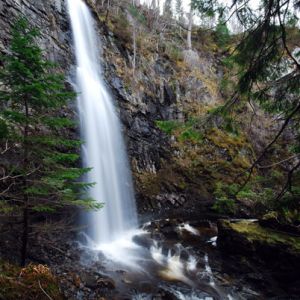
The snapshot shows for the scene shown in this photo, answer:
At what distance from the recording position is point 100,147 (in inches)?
551

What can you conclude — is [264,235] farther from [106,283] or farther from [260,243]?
[106,283]

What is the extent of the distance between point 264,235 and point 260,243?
374 millimetres

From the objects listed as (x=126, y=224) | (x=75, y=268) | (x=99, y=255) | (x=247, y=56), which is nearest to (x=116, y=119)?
(x=126, y=224)

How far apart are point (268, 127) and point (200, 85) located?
21.8 ft

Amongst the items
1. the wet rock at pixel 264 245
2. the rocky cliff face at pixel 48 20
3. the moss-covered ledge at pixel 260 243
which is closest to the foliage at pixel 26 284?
the wet rock at pixel 264 245

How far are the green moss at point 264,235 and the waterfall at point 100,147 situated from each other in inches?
194

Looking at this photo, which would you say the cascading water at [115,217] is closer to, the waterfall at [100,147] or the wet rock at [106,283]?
the waterfall at [100,147]

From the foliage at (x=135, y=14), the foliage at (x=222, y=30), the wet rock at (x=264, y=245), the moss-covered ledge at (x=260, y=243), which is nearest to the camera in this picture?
the foliage at (x=222, y=30)

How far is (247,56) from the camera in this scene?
4484 millimetres

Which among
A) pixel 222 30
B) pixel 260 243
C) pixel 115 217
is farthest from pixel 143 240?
pixel 222 30

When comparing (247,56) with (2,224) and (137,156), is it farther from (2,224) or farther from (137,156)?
(137,156)

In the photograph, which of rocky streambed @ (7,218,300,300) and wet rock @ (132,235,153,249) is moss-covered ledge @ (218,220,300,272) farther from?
wet rock @ (132,235,153,249)

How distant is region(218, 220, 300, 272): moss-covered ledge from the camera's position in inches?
344

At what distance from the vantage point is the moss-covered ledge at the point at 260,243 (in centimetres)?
875
